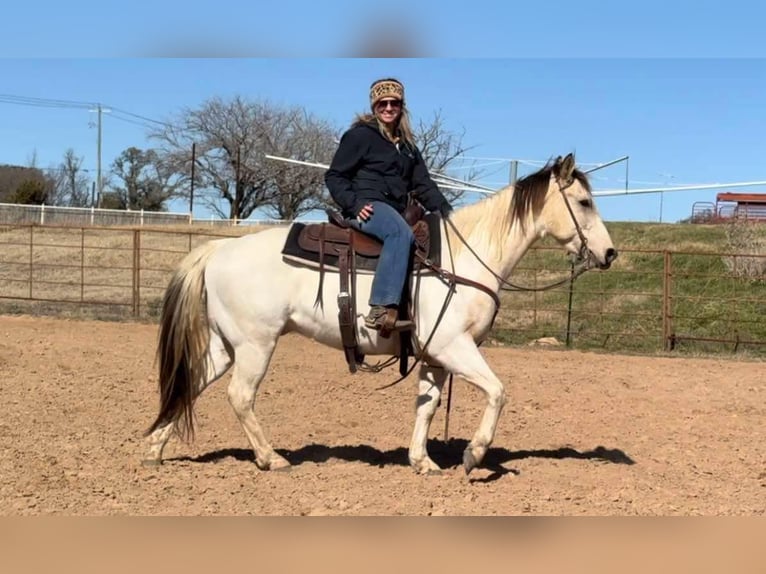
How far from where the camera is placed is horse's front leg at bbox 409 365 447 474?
4789 mm

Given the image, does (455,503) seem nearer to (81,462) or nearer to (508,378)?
(81,462)

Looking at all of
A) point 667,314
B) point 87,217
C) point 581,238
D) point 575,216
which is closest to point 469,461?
point 581,238

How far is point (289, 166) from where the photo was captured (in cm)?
4316

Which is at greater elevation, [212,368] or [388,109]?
[388,109]

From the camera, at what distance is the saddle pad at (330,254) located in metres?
4.59

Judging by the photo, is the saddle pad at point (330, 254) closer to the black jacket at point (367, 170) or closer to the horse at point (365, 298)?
the horse at point (365, 298)

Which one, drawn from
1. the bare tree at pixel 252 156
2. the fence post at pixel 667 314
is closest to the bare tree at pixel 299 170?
the bare tree at pixel 252 156

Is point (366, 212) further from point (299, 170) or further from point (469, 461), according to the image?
point (299, 170)

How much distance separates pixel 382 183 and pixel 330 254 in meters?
0.58

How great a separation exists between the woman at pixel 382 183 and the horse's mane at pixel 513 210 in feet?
1.69

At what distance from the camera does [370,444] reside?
574 centimetres

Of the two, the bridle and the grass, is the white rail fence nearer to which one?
the grass

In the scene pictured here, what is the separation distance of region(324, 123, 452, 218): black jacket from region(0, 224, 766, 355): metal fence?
6.46m

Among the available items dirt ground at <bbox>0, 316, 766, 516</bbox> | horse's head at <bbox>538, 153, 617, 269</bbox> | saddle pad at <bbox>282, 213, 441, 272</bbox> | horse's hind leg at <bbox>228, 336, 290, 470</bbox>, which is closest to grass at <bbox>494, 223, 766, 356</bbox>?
dirt ground at <bbox>0, 316, 766, 516</bbox>
